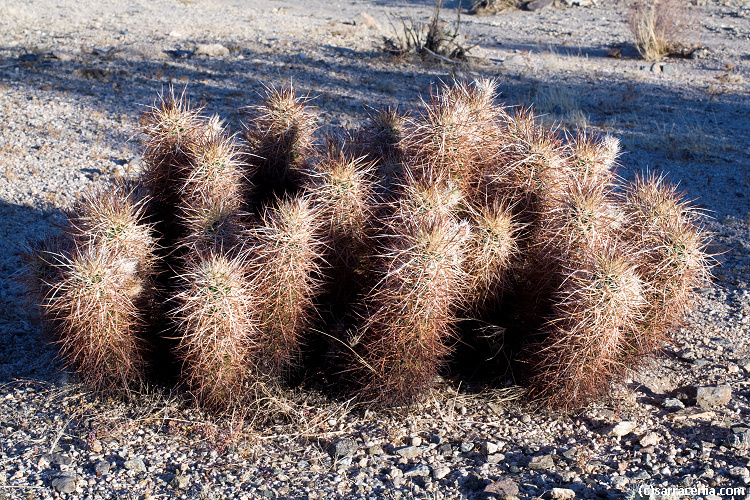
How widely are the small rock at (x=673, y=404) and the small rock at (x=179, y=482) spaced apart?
255 cm

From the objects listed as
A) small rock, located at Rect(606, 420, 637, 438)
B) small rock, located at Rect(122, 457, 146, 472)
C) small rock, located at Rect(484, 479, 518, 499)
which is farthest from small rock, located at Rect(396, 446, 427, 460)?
small rock, located at Rect(122, 457, 146, 472)

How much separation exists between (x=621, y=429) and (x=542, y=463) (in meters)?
0.58

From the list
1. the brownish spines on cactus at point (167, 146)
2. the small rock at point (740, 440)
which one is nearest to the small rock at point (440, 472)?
the small rock at point (740, 440)

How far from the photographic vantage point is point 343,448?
3.31 meters

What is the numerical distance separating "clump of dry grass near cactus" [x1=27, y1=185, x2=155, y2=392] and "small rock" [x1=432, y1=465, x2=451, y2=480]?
161cm

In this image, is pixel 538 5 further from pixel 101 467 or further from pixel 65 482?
pixel 65 482

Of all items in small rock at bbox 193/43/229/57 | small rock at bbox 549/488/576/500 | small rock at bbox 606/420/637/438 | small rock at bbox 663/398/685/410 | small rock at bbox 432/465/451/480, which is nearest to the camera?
small rock at bbox 549/488/576/500

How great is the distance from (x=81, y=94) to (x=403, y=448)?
758 cm

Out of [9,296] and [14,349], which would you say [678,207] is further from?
[9,296]

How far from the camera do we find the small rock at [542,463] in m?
3.15

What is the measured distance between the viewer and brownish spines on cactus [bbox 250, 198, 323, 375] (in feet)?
10.5

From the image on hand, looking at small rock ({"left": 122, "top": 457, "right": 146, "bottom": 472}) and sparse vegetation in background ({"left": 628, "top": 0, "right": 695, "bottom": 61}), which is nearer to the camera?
small rock ({"left": 122, "top": 457, "right": 146, "bottom": 472})

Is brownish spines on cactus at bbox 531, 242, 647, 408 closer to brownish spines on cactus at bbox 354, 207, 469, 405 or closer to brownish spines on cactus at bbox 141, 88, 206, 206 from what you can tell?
brownish spines on cactus at bbox 354, 207, 469, 405

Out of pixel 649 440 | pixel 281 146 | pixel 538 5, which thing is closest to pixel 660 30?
pixel 538 5
